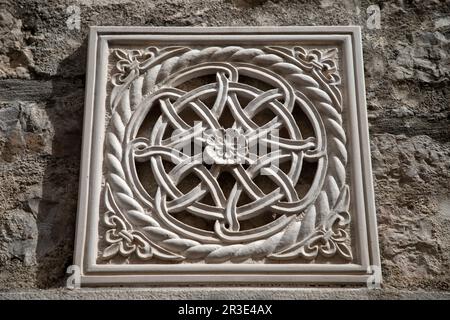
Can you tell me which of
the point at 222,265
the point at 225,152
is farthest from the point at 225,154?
the point at 222,265

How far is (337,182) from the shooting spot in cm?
268

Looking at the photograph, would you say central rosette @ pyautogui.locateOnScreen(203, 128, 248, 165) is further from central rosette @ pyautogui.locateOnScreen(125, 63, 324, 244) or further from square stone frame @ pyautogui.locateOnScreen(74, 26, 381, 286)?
square stone frame @ pyautogui.locateOnScreen(74, 26, 381, 286)

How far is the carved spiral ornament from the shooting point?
2.58 metres

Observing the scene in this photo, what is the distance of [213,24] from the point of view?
3.01 m

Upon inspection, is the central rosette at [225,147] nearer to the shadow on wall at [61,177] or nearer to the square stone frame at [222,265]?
the square stone frame at [222,265]

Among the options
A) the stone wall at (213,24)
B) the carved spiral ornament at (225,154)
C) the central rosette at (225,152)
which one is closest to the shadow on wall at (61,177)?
the stone wall at (213,24)

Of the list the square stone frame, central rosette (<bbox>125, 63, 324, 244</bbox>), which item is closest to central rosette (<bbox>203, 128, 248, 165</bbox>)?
central rosette (<bbox>125, 63, 324, 244</bbox>)

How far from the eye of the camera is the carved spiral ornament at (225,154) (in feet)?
8.45

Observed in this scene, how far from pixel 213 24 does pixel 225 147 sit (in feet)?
2.00

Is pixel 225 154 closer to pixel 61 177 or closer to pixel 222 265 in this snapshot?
pixel 222 265

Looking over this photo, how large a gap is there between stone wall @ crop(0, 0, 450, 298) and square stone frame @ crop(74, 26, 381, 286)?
66 mm

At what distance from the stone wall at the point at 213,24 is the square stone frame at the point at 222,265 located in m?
0.07
